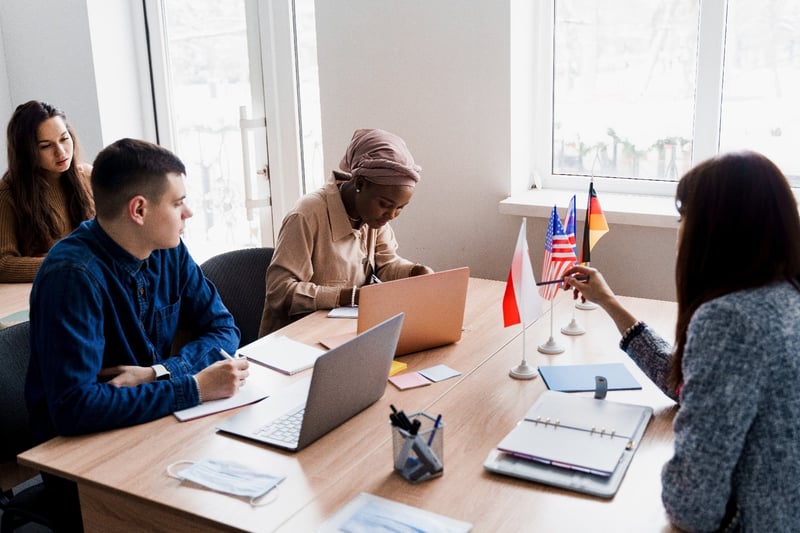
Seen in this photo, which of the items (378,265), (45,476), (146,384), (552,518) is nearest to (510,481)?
(552,518)

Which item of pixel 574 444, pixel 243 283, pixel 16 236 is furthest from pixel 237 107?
pixel 574 444

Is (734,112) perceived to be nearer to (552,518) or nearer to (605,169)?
(605,169)

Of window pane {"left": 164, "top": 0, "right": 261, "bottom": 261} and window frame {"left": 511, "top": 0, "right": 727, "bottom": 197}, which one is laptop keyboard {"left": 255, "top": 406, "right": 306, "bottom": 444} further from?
window pane {"left": 164, "top": 0, "right": 261, "bottom": 261}

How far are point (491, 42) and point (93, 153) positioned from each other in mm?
2143

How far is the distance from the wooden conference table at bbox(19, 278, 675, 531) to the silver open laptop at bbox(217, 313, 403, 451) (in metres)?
0.03

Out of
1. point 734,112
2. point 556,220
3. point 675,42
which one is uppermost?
point 675,42

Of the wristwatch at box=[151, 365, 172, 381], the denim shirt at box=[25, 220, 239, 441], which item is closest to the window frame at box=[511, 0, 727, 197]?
the denim shirt at box=[25, 220, 239, 441]

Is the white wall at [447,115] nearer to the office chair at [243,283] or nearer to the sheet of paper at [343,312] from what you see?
the office chair at [243,283]

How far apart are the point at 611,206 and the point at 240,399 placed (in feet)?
5.77

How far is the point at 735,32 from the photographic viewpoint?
2.92 m

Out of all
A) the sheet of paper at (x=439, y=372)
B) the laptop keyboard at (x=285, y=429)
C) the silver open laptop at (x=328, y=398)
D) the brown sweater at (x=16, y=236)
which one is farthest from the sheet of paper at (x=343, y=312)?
the brown sweater at (x=16, y=236)

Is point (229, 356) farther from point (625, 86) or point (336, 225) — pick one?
point (625, 86)

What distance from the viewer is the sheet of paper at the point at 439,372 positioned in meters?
1.97

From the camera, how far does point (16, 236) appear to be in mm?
3242
